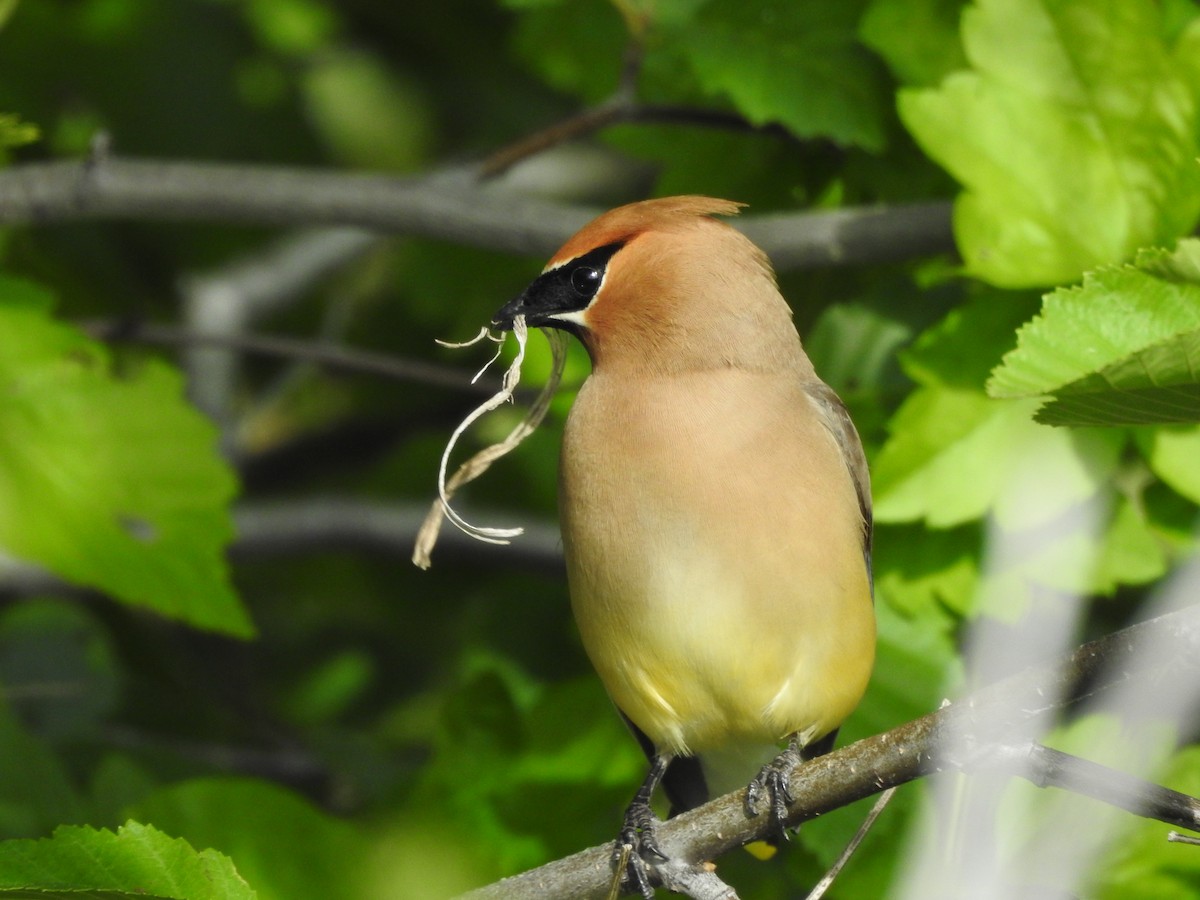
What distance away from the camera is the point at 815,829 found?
3.15 metres

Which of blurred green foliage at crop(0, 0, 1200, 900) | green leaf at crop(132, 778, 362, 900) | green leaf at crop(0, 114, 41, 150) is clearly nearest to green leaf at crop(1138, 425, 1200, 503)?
blurred green foliage at crop(0, 0, 1200, 900)

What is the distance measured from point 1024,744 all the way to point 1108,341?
0.57 m

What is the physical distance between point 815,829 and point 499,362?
179 centimetres

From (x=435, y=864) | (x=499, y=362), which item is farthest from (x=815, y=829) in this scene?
(x=499, y=362)

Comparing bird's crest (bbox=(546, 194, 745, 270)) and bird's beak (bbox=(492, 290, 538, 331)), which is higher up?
bird's crest (bbox=(546, 194, 745, 270))

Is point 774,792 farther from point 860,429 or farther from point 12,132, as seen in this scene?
point 12,132

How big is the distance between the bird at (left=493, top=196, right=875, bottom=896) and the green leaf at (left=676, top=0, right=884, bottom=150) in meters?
0.51

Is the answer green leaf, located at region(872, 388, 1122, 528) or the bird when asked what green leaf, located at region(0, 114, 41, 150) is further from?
green leaf, located at region(872, 388, 1122, 528)

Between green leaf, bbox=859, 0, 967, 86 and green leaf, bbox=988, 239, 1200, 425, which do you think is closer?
green leaf, bbox=988, 239, 1200, 425

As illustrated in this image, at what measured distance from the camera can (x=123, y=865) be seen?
2.18 meters

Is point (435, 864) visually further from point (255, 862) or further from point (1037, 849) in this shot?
point (1037, 849)

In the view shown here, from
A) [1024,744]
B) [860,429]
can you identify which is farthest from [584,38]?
[1024,744]

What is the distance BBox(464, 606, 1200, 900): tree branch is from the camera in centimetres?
202

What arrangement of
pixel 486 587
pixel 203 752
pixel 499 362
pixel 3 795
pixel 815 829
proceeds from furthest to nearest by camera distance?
pixel 486 587 < pixel 203 752 < pixel 499 362 < pixel 3 795 < pixel 815 829
